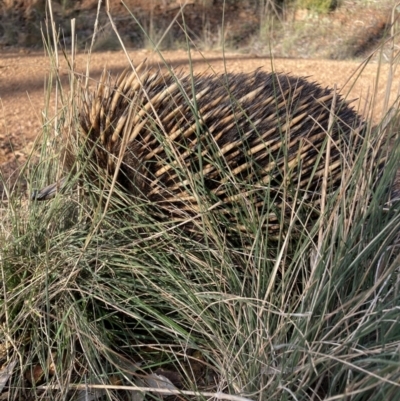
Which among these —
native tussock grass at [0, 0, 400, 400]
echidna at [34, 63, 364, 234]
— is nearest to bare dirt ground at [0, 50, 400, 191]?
echidna at [34, 63, 364, 234]

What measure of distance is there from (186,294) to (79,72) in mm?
4318

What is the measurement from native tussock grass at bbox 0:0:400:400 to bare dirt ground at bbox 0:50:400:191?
1.96 meters

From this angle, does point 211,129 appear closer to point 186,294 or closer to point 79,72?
point 186,294

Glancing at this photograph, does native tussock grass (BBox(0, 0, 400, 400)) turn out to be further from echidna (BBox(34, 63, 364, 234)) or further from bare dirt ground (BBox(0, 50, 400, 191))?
bare dirt ground (BBox(0, 50, 400, 191))

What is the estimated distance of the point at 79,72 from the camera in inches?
242

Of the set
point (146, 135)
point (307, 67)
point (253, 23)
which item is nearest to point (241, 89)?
point (146, 135)

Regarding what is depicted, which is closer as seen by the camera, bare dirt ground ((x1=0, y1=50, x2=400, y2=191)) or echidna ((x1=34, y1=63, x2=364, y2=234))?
echidna ((x1=34, y1=63, x2=364, y2=234))

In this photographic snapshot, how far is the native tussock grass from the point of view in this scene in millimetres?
1960

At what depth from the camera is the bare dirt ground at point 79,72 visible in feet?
16.5

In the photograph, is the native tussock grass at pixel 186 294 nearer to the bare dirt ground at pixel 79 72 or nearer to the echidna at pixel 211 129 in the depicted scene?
the echidna at pixel 211 129

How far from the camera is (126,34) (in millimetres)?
10242

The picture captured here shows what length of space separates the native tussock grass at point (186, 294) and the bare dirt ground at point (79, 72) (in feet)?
6.42

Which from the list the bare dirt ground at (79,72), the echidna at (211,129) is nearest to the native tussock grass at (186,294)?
the echidna at (211,129)

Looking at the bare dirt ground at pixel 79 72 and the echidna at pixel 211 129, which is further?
the bare dirt ground at pixel 79 72
